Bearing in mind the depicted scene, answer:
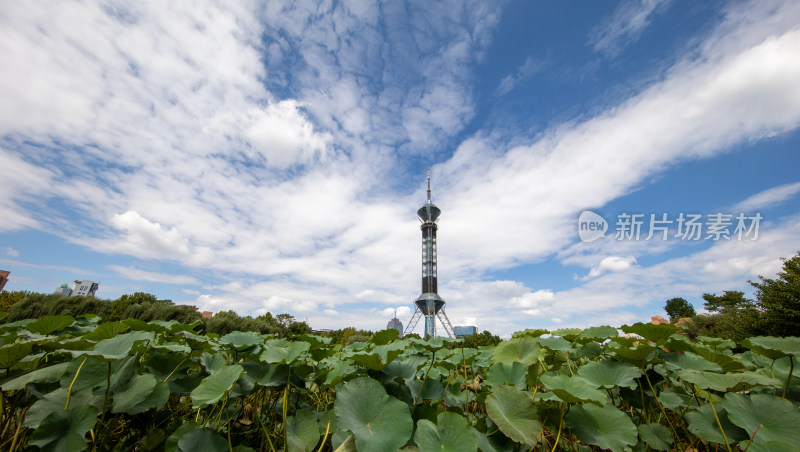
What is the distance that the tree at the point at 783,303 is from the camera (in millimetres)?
9398

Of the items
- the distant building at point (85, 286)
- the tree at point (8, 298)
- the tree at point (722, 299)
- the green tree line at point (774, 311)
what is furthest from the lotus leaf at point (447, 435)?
the distant building at point (85, 286)

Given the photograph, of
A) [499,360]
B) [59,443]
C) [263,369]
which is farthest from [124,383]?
[499,360]

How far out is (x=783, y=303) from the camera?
9664 millimetres

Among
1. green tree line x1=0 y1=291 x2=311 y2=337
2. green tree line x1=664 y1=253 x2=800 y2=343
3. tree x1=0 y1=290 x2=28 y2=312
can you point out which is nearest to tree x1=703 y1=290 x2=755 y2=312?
green tree line x1=664 y1=253 x2=800 y2=343

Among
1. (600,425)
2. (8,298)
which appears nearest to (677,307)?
(600,425)

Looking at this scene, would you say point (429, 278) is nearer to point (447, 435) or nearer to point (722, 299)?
point (722, 299)

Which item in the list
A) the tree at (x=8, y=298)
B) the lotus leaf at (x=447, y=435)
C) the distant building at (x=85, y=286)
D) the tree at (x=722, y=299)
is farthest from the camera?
the distant building at (x=85, y=286)

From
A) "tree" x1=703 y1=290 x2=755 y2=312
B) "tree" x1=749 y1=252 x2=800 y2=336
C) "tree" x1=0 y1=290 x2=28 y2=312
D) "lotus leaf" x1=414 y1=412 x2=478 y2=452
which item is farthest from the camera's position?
"tree" x1=703 y1=290 x2=755 y2=312

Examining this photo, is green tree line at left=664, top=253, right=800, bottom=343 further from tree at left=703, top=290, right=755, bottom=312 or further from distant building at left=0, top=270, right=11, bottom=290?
distant building at left=0, top=270, right=11, bottom=290

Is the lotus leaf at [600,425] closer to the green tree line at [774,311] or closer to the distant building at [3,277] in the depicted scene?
the green tree line at [774,311]

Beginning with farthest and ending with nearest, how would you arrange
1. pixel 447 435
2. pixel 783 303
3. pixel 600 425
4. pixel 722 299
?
pixel 722 299
pixel 783 303
pixel 600 425
pixel 447 435

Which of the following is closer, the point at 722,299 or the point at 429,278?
the point at 722,299

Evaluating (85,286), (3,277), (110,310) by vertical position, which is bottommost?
(110,310)

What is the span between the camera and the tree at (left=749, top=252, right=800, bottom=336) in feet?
30.8
